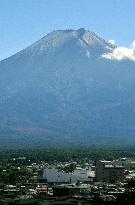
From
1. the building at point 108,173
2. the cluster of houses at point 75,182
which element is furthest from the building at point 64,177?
the building at point 108,173

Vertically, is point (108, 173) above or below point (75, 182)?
above

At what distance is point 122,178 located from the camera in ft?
357

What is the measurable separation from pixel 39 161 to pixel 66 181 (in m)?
46.9

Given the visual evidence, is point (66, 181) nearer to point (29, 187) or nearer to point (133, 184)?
point (29, 187)

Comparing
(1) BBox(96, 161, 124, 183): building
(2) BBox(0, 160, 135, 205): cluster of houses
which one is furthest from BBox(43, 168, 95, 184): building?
(1) BBox(96, 161, 124, 183): building

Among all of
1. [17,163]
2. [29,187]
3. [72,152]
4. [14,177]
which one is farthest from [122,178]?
[72,152]

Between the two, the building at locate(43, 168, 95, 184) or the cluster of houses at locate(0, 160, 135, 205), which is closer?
the cluster of houses at locate(0, 160, 135, 205)

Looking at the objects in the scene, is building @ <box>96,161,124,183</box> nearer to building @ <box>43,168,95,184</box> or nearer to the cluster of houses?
the cluster of houses

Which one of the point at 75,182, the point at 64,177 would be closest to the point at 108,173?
the point at 64,177

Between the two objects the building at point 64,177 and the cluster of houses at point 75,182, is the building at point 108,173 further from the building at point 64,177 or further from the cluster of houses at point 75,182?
the building at point 64,177

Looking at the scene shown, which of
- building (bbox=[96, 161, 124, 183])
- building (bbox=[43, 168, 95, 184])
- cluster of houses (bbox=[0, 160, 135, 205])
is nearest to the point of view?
cluster of houses (bbox=[0, 160, 135, 205])

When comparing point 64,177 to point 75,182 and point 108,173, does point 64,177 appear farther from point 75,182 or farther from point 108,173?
point 108,173

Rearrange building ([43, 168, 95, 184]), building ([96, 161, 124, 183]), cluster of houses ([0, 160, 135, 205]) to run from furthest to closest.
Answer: building ([96, 161, 124, 183]), building ([43, 168, 95, 184]), cluster of houses ([0, 160, 135, 205])

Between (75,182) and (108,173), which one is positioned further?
(108,173)
